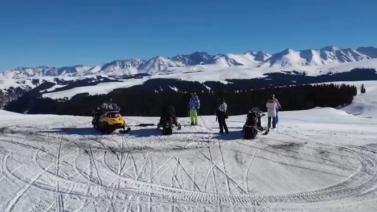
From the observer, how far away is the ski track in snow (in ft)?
47.9

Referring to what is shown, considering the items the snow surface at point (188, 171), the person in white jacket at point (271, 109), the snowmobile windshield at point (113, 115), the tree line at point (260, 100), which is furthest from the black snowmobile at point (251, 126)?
the tree line at point (260, 100)

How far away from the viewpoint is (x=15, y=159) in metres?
19.1

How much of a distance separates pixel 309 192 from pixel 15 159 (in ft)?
35.9

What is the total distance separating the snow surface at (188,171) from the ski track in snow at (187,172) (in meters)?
0.03

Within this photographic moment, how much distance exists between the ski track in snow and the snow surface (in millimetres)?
33

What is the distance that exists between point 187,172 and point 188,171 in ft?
0.43

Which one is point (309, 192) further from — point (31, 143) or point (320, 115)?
point (320, 115)

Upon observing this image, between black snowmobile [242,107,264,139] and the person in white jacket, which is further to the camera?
the person in white jacket

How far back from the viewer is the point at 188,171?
17656 millimetres

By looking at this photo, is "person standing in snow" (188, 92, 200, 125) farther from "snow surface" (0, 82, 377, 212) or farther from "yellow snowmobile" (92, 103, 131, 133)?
"yellow snowmobile" (92, 103, 131, 133)

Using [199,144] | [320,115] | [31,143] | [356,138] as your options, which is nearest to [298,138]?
[356,138]

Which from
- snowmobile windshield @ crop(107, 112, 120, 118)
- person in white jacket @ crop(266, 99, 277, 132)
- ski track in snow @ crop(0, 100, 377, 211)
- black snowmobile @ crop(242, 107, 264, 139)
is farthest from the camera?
person in white jacket @ crop(266, 99, 277, 132)

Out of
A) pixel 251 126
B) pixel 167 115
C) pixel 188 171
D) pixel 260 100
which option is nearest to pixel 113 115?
pixel 167 115

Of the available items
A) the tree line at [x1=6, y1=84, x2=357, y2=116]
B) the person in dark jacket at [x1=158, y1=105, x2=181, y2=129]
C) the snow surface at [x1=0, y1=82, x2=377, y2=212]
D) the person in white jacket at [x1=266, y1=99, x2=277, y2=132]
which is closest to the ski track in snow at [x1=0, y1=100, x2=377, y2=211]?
the snow surface at [x1=0, y1=82, x2=377, y2=212]
